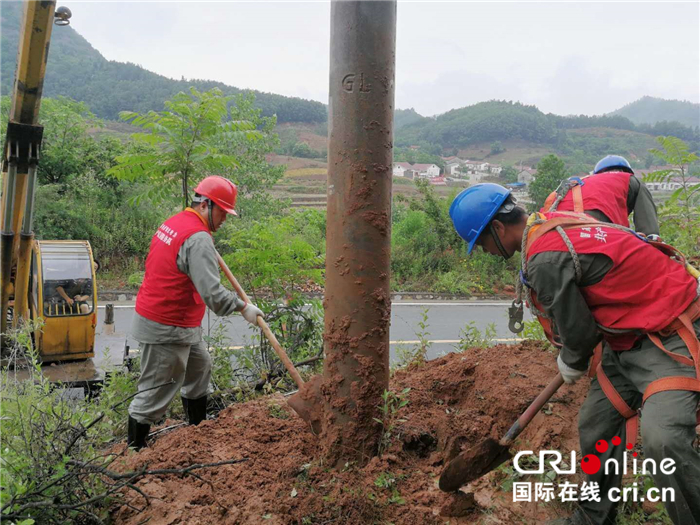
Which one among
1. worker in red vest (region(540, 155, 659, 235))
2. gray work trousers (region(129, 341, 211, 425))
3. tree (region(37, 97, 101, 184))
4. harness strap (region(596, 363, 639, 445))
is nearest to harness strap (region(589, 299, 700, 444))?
harness strap (region(596, 363, 639, 445))

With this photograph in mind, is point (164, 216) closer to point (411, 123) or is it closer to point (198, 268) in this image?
point (198, 268)

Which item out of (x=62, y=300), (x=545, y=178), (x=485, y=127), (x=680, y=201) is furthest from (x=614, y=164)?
(x=485, y=127)

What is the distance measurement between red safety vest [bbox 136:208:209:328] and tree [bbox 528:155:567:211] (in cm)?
1655

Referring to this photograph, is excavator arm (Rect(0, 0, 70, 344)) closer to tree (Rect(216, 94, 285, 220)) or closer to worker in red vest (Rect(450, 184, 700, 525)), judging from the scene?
worker in red vest (Rect(450, 184, 700, 525))

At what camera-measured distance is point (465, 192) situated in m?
2.87

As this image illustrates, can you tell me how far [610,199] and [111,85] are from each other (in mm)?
72463

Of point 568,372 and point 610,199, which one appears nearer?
point 568,372

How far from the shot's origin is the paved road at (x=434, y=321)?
995cm

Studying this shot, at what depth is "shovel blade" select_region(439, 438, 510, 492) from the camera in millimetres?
2686

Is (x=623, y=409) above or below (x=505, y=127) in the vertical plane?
below

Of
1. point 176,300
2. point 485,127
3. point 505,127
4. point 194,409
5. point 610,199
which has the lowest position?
point 194,409

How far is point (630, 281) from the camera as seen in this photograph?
2592 mm

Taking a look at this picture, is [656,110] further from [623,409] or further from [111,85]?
[623,409]

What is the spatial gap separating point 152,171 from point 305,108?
79028mm
